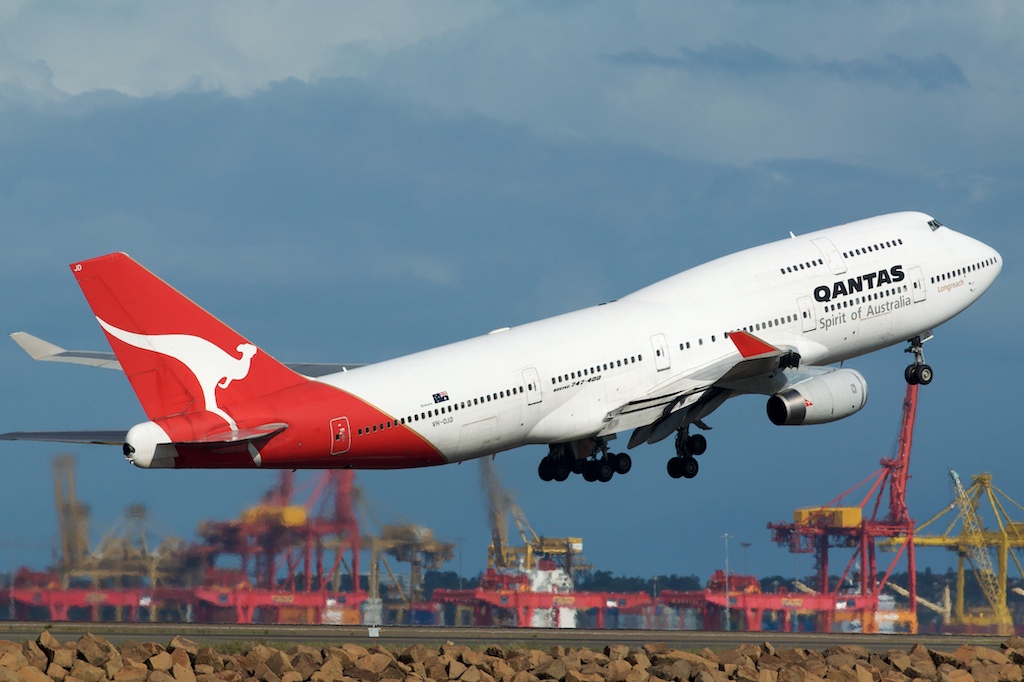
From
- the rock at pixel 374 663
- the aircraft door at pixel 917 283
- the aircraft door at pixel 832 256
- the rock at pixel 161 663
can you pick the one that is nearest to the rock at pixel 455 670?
the rock at pixel 374 663

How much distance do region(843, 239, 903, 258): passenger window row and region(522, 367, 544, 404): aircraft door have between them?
11898 millimetres

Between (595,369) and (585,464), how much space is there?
4490 mm

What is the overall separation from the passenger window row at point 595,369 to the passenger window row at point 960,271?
12.0 metres

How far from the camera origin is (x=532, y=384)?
159ft

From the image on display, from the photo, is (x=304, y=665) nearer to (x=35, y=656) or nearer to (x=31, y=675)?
(x=31, y=675)

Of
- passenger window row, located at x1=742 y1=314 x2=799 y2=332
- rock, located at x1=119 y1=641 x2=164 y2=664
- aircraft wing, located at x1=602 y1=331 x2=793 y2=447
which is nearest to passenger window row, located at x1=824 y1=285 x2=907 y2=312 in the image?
passenger window row, located at x1=742 y1=314 x2=799 y2=332

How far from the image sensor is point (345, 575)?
62094 mm

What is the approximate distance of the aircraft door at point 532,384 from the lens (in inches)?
1900

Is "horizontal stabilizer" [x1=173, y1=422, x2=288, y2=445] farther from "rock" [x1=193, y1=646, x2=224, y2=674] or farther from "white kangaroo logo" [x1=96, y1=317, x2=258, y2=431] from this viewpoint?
"rock" [x1=193, y1=646, x2=224, y2=674]

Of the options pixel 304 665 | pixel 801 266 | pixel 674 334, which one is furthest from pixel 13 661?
pixel 801 266

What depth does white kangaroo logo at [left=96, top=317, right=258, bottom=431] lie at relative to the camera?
4341cm

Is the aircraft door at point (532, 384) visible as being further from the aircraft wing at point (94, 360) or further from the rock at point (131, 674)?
the rock at point (131, 674)

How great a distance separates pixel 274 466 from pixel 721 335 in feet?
49.8

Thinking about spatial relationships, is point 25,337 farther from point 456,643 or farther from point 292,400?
point 456,643
